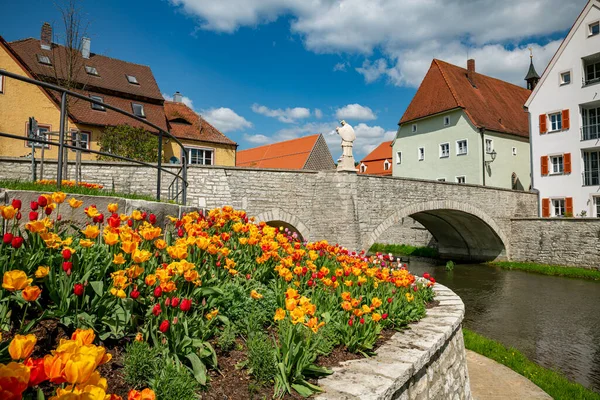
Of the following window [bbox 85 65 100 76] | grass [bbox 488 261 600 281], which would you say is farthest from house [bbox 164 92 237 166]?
grass [bbox 488 261 600 281]

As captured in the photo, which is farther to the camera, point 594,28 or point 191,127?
point 191,127

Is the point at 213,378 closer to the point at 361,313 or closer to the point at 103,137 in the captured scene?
the point at 361,313

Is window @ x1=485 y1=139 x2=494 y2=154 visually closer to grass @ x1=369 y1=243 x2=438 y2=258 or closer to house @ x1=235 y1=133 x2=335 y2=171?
grass @ x1=369 y1=243 x2=438 y2=258

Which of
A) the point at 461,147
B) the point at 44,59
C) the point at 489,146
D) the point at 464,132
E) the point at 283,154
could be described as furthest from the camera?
the point at 283,154

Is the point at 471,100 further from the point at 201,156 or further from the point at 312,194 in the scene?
the point at 201,156

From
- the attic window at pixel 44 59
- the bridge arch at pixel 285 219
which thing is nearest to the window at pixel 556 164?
the bridge arch at pixel 285 219

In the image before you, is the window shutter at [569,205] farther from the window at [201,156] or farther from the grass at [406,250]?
the window at [201,156]

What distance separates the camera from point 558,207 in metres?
23.2

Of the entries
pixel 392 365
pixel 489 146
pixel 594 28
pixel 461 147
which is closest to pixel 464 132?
pixel 461 147

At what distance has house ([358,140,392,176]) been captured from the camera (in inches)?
1560

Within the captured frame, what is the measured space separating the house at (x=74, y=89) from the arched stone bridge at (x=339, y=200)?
22.4 ft

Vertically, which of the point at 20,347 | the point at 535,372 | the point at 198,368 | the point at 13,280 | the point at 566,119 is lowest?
the point at 535,372

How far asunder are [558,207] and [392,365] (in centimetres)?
2487

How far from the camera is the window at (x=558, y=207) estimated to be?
75.2 feet
